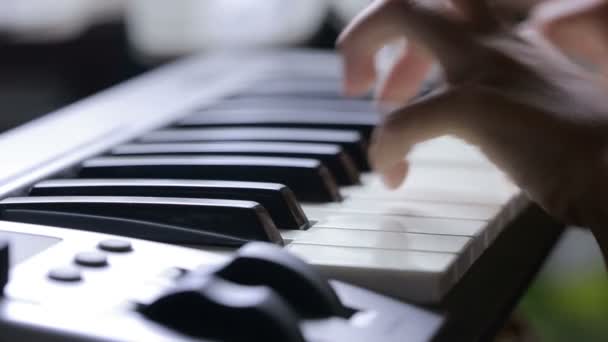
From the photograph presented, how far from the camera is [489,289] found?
71cm

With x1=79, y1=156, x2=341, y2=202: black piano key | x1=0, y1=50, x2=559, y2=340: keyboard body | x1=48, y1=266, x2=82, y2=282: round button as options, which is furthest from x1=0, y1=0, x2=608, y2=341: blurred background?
x1=48, y1=266, x2=82, y2=282: round button

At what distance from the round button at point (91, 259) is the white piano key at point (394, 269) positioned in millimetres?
129

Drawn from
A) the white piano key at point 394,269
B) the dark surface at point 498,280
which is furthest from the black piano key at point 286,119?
the white piano key at point 394,269

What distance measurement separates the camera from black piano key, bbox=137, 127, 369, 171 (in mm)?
927

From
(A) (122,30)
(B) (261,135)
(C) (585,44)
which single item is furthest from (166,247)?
(A) (122,30)

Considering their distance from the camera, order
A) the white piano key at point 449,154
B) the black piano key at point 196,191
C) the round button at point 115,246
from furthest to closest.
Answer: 1. the white piano key at point 449,154
2. the black piano key at point 196,191
3. the round button at point 115,246

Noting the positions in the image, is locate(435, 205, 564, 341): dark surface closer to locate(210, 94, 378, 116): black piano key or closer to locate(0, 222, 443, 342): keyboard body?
locate(0, 222, 443, 342): keyboard body

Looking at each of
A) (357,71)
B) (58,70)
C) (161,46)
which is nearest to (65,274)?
(357,71)

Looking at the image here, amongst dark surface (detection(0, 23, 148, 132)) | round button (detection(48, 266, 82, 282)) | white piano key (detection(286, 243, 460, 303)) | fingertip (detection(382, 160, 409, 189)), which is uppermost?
dark surface (detection(0, 23, 148, 132))

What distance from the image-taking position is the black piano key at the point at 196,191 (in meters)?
0.72

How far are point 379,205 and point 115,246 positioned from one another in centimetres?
25

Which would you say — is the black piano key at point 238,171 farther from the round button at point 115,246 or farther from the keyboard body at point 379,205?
the round button at point 115,246

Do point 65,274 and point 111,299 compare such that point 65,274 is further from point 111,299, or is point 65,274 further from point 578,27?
point 578,27

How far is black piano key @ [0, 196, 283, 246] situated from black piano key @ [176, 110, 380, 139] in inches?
11.4
